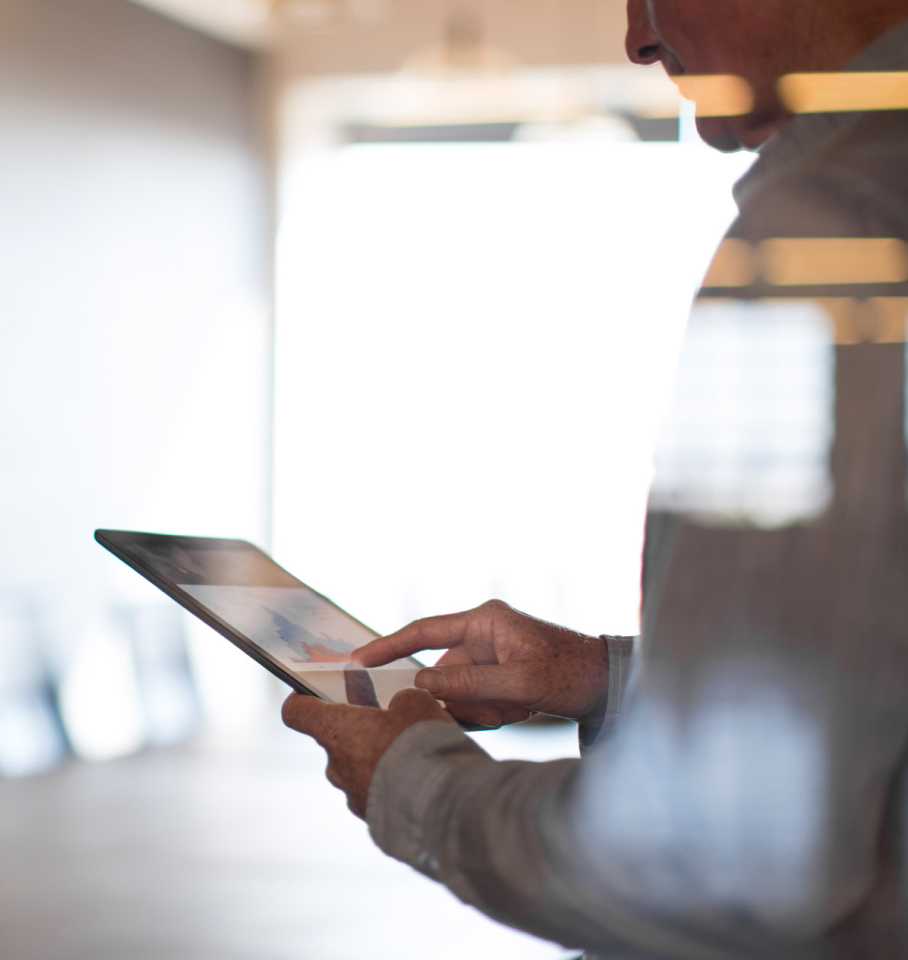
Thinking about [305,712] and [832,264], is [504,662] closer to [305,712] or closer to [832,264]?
[305,712]

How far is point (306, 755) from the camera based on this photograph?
169 inches

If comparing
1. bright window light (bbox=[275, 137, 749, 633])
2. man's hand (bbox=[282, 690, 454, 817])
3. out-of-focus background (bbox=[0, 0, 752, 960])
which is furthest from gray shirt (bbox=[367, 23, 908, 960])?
bright window light (bbox=[275, 137, 749, 633])

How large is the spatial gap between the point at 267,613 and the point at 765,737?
0.49 metres

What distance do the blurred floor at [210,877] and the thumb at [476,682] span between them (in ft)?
5.85

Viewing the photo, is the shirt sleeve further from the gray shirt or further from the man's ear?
the man's ear

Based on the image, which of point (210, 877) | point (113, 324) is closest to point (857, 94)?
point (210, 877)

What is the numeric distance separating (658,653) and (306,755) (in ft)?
12.9

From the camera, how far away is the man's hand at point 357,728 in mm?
671

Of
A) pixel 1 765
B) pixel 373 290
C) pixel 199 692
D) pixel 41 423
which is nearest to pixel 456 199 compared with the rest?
pixel 373 290

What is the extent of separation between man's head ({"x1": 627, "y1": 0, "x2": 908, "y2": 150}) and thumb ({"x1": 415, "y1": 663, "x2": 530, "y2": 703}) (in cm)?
43

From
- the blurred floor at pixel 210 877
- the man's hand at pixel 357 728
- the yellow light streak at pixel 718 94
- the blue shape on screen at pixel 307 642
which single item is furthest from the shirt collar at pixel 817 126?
the blurred floor at pixel 210 877

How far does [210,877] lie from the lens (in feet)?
9.60

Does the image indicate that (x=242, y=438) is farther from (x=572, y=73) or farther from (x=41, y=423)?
→ (x=572, y=73)

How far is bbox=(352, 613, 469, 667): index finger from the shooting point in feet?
2.87
